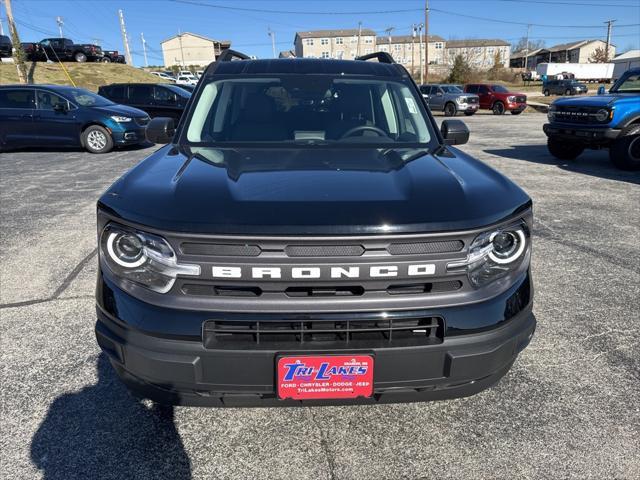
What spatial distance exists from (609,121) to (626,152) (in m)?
0.70

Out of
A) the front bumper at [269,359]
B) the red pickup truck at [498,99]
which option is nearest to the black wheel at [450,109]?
the red pickup truck at [498,99]

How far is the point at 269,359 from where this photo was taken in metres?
1.79

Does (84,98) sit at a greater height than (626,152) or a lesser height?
greater

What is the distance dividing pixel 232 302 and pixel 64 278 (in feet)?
10.1

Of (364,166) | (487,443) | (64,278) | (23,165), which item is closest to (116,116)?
(23,165)

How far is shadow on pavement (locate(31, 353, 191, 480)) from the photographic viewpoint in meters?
2.14

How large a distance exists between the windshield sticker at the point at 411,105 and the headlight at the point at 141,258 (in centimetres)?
218

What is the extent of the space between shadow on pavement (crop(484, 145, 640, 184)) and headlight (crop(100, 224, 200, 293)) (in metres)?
9.02

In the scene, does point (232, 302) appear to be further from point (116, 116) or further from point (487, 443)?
point (116, 116)

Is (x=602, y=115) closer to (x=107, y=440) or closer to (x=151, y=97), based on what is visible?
(x=107, y=440)

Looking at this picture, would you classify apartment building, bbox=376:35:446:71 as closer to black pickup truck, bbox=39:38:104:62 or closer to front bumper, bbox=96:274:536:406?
black pickup truck, bbox=39:38:104:62

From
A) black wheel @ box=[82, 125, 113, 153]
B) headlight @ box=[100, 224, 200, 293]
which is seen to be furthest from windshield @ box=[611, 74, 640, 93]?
black wheel @ box=[82, 125, 113, 153]

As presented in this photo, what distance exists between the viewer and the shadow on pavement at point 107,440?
7.03ft

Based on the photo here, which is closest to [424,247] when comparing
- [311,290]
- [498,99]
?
[311,290]
